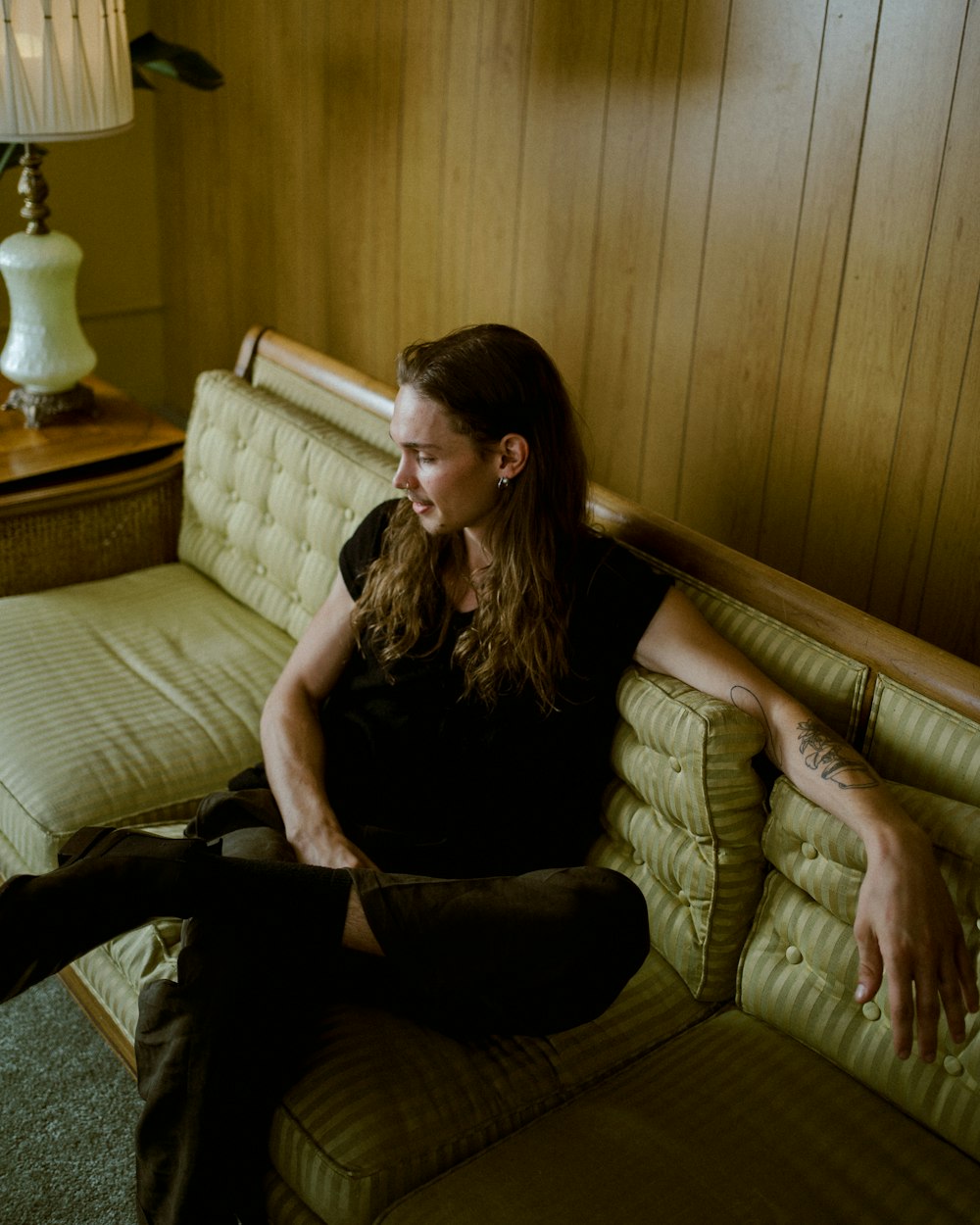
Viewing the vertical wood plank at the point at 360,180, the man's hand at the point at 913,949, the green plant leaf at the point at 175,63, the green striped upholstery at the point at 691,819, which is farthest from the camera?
the green plant leaf at the point at 175,63

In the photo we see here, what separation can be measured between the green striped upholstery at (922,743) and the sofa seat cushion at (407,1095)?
41cm

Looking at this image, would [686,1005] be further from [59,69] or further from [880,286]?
[59,69]

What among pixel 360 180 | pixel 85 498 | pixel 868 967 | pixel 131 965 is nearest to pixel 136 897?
pixel 131 965

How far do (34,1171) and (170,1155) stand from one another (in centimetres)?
47

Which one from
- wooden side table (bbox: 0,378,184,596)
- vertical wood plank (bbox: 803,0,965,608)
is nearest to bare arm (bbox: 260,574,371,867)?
vertical wood plank (bbox: 803,0,965,608)

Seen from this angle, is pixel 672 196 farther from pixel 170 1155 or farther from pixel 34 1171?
pixel 34 1171

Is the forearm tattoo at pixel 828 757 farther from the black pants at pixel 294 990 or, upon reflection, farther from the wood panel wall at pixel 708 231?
the wood panel wall at pixel 708 231

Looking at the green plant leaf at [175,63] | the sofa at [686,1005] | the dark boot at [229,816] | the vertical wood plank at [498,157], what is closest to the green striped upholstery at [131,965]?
the sofa at [686,1005]

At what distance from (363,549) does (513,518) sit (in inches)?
11.4

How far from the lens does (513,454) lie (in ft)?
5.29

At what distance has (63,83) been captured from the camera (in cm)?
225

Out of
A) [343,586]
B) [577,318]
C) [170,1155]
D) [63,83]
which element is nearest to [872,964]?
[170,1155]

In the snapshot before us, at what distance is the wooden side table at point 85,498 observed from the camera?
2.47 metres

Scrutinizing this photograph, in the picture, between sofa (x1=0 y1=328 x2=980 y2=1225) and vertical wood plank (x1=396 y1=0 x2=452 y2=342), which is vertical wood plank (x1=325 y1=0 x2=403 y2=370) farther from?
sofa (x1=0 y1=328 x2=980 y2=1225)
